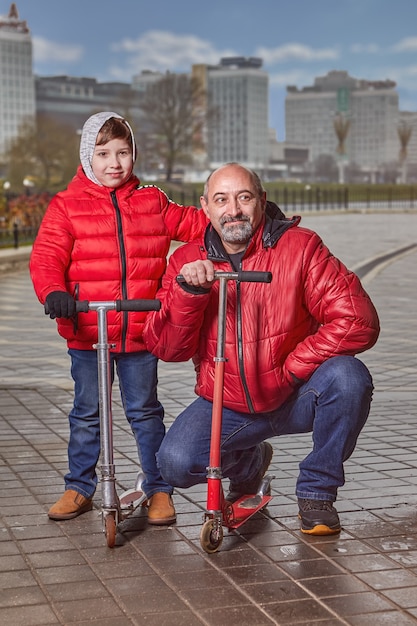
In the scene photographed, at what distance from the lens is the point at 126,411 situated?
4438 mm

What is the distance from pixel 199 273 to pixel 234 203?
1.14 ft

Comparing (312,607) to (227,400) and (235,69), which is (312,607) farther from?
(235,69)

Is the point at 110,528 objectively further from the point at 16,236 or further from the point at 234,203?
the point at 16,236

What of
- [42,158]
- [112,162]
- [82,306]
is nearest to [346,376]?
[82,306]

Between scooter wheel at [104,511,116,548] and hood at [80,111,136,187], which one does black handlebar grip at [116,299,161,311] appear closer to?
hood at [80,111,136,187]

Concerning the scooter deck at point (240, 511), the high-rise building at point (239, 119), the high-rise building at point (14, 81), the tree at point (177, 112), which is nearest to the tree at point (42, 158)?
the tree at point (177, 112)

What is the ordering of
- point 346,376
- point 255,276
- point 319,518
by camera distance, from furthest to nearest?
point 319,518
point 346,376
point 255,276

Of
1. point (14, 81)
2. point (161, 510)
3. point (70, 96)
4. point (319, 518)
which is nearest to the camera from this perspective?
point (319, 518)

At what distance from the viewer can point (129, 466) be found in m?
5.28

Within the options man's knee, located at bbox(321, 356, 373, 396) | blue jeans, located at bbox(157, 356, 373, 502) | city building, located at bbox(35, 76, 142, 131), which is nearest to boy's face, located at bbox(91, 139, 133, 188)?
blue jeans, located at bbox(157, 356, 373, 502)

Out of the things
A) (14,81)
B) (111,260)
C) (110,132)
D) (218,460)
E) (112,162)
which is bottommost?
(218,460)

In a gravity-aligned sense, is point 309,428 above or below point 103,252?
below

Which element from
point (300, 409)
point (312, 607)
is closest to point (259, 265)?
point (300, 409)

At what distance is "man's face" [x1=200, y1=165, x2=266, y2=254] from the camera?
3957 millimetres
